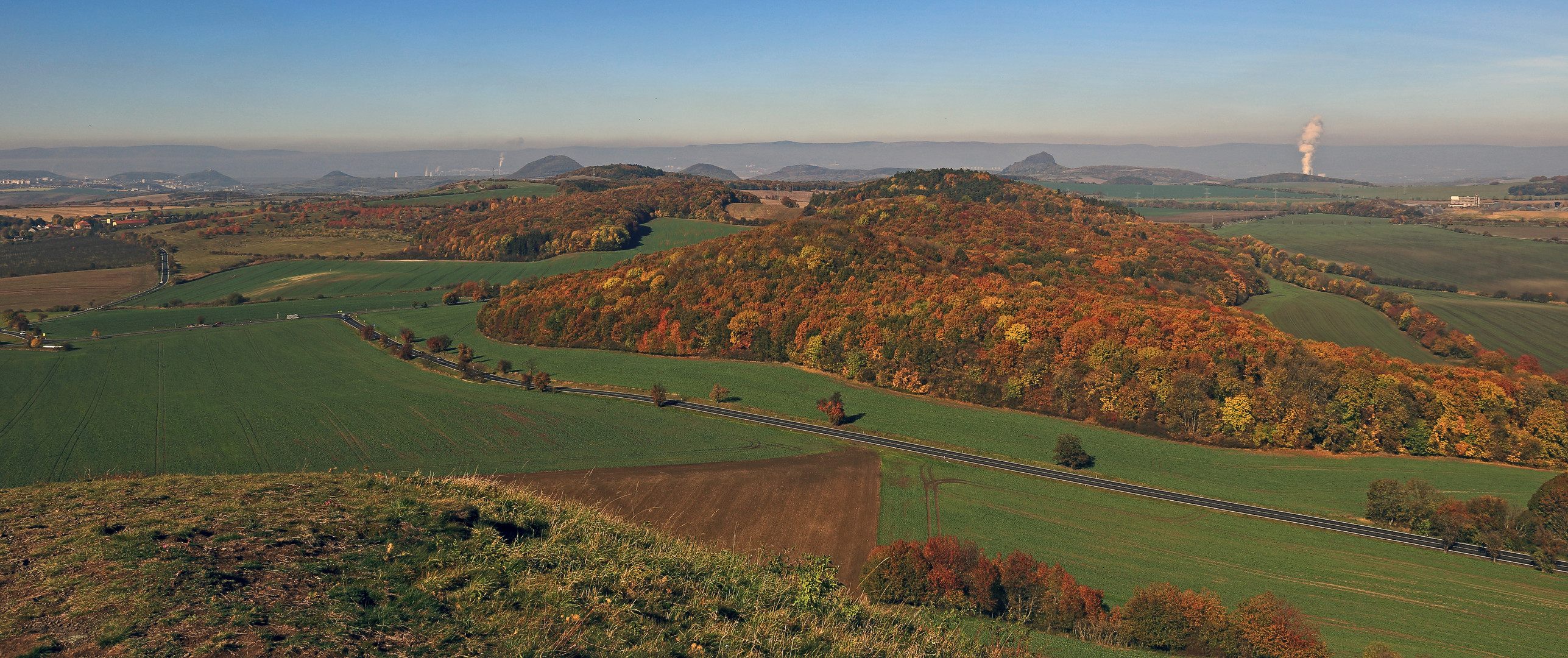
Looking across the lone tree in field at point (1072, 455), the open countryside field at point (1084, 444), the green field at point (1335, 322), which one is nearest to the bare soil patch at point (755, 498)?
the open countryside field at point (1084, 444)

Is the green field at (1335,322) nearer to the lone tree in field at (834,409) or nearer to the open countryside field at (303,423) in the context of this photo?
the lone tree in field at (834,409)

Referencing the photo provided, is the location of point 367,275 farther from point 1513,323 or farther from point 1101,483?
point 1513,323

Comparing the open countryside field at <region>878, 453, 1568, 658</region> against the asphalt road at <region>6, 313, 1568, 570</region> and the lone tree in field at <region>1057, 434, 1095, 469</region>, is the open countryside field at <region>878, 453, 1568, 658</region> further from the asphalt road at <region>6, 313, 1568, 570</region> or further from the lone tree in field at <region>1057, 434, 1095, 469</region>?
the lone tree in field at <region>1057, 434, 1095, 469</region>

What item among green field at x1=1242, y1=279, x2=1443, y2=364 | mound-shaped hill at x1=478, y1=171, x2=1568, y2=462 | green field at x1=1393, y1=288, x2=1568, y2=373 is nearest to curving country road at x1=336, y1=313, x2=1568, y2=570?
mound-shaped hill at x1=478, y1=171, x2=1568, y2=462

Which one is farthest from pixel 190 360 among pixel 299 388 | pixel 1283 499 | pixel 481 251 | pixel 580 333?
pixel 1283 499

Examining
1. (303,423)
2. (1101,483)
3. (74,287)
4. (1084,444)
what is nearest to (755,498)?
(1101,483)

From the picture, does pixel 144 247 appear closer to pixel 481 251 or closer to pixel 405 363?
pixel 481 251

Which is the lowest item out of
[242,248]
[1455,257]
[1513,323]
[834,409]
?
[834,409]
